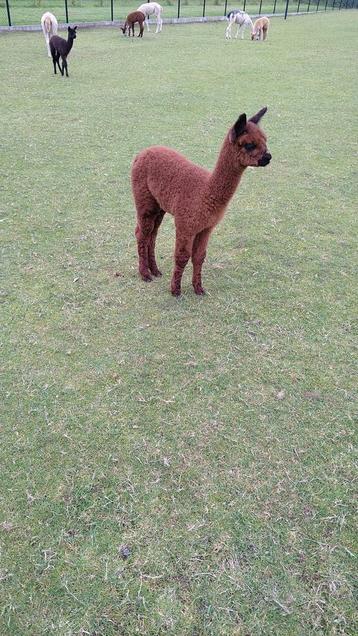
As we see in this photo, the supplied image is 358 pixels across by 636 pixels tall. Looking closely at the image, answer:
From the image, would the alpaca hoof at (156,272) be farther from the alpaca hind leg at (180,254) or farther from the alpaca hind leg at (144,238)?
the alpaca hind leg at (180,254)

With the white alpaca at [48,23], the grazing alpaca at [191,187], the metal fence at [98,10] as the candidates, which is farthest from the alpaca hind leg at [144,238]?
the metal fence at [98,10]

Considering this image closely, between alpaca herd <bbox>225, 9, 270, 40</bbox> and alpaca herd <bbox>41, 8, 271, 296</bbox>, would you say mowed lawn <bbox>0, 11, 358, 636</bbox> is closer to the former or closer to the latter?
alpaca herd <bbox>41, 8, 271, 296</bbox>

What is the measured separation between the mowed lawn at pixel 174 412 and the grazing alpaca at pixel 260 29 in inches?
571

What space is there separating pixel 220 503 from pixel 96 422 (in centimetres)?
85

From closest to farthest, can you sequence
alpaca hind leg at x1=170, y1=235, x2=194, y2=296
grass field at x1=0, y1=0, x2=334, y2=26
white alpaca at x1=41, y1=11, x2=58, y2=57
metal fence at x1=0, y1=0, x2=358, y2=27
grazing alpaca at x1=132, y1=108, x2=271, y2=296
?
grazing alpaca at x1=132, y1=108, x2=271, y2=296
alpaca hind leg at x1=170, y1=235, x2=194, y2=296
white alpaca at x1=41, y1=11, x2=58, y2=57
metal fence at x1=0, y1=0, x2=358, y2=27
grass field at x1=0, y1=0, x2=334, y2=26

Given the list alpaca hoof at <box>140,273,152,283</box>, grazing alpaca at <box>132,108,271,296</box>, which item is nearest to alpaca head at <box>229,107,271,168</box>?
grazing alpaca at <box>132,108,271,296</box>

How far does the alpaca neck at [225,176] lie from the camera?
9.52 ft

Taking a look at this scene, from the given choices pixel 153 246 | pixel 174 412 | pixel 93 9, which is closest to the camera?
pixel 174 412

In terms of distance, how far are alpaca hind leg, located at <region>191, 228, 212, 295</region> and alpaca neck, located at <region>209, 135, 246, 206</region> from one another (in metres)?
0.37

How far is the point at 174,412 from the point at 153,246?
1.65 meters

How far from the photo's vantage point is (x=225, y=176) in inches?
118

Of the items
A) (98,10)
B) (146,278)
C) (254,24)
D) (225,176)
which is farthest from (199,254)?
(98,10)

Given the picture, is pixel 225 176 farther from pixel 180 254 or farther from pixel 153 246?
pixel 153 246

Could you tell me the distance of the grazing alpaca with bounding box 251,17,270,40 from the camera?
17.5 meters
